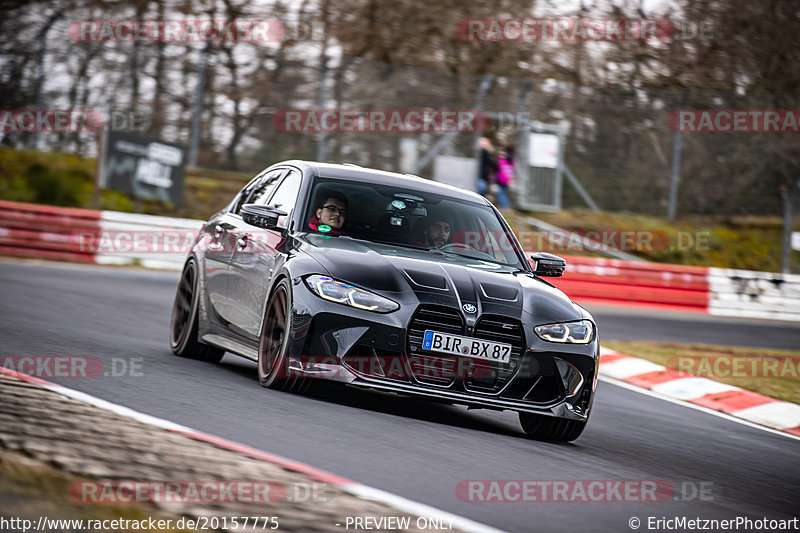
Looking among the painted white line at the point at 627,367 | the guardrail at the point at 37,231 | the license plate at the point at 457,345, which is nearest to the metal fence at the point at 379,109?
the guardrail at the point at 37,231

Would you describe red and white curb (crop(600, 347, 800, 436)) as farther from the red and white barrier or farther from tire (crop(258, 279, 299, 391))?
the red and white barrier

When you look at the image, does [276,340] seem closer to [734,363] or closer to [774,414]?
[774,414]

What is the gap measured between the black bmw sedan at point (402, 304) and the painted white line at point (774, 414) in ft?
10.8

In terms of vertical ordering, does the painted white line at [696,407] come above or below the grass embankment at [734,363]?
above

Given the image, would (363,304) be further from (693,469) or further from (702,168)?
(702,168)

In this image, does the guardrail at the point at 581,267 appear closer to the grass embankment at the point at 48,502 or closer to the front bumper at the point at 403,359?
the front bumper at the point at 403,359

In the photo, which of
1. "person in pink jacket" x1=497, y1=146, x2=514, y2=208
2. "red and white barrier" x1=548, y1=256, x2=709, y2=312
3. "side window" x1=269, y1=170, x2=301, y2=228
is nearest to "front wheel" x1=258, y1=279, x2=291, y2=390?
"side window" x1=269, y1=170, x2=301, y2=228

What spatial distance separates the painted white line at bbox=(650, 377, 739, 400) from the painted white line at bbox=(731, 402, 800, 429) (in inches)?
27.9

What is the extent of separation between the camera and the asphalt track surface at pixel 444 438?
16.7 feet

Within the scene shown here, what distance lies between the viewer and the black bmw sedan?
6.65 meters

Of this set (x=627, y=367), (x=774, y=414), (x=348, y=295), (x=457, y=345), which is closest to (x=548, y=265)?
(x=457, y=345)

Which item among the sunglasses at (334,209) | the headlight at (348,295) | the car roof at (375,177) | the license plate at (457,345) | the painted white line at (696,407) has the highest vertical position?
the car roof at (375,177)

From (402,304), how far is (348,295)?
0.32 m

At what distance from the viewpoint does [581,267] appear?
21.1 m
